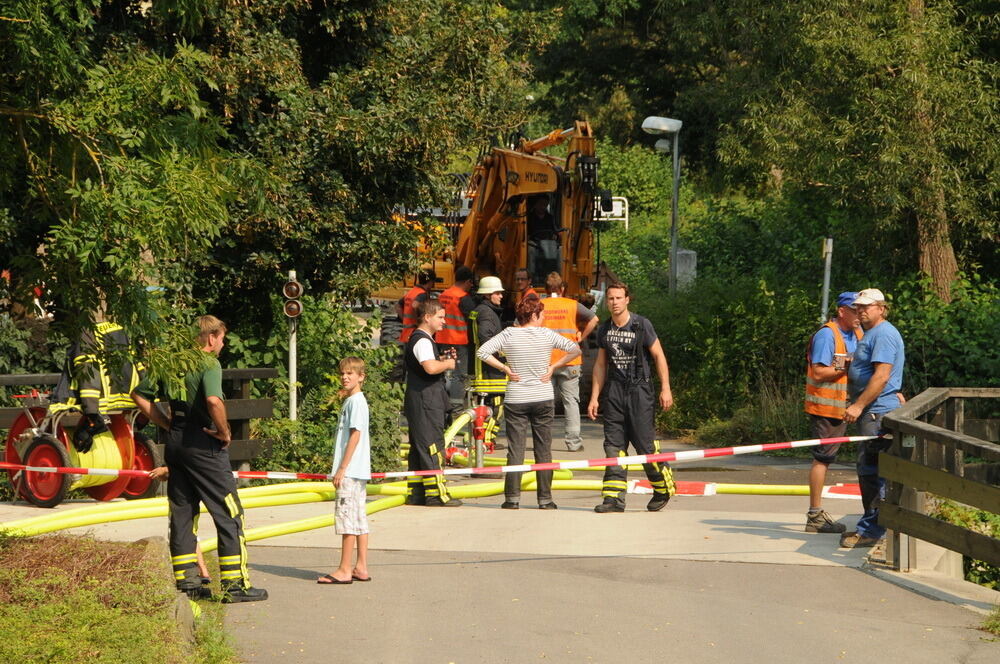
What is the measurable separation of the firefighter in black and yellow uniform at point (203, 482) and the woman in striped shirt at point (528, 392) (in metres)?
4.07

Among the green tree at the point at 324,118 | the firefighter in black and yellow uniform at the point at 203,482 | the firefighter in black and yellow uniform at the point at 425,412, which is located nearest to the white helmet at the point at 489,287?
the green tree at the point at 324,118

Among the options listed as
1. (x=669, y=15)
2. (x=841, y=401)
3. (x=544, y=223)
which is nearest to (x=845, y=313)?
(x=841, y=401)

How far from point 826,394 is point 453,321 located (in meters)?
6.73

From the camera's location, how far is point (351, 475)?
29.5 ft

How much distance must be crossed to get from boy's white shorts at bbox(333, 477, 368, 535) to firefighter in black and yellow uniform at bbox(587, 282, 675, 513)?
3.41 m

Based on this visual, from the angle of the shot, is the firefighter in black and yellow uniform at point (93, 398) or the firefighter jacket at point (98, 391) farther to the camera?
the firefighter in black and yellow uniform at point (93, 398)

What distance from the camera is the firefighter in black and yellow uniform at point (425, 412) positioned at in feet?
40.0

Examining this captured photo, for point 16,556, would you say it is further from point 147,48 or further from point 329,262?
point 329,262

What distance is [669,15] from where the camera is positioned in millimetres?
33188

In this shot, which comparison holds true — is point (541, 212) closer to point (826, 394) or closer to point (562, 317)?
point (562, 317)

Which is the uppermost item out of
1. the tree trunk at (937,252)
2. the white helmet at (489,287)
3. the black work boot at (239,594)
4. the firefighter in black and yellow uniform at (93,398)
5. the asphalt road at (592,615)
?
the tree trunk at (937,252)

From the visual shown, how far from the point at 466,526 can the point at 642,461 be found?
1.45 meters

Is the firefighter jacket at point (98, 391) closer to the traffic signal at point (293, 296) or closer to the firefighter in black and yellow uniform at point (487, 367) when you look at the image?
the traffic signal at point (293, 296)

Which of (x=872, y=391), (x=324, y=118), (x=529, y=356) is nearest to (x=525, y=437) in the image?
(x=529, y=356)
